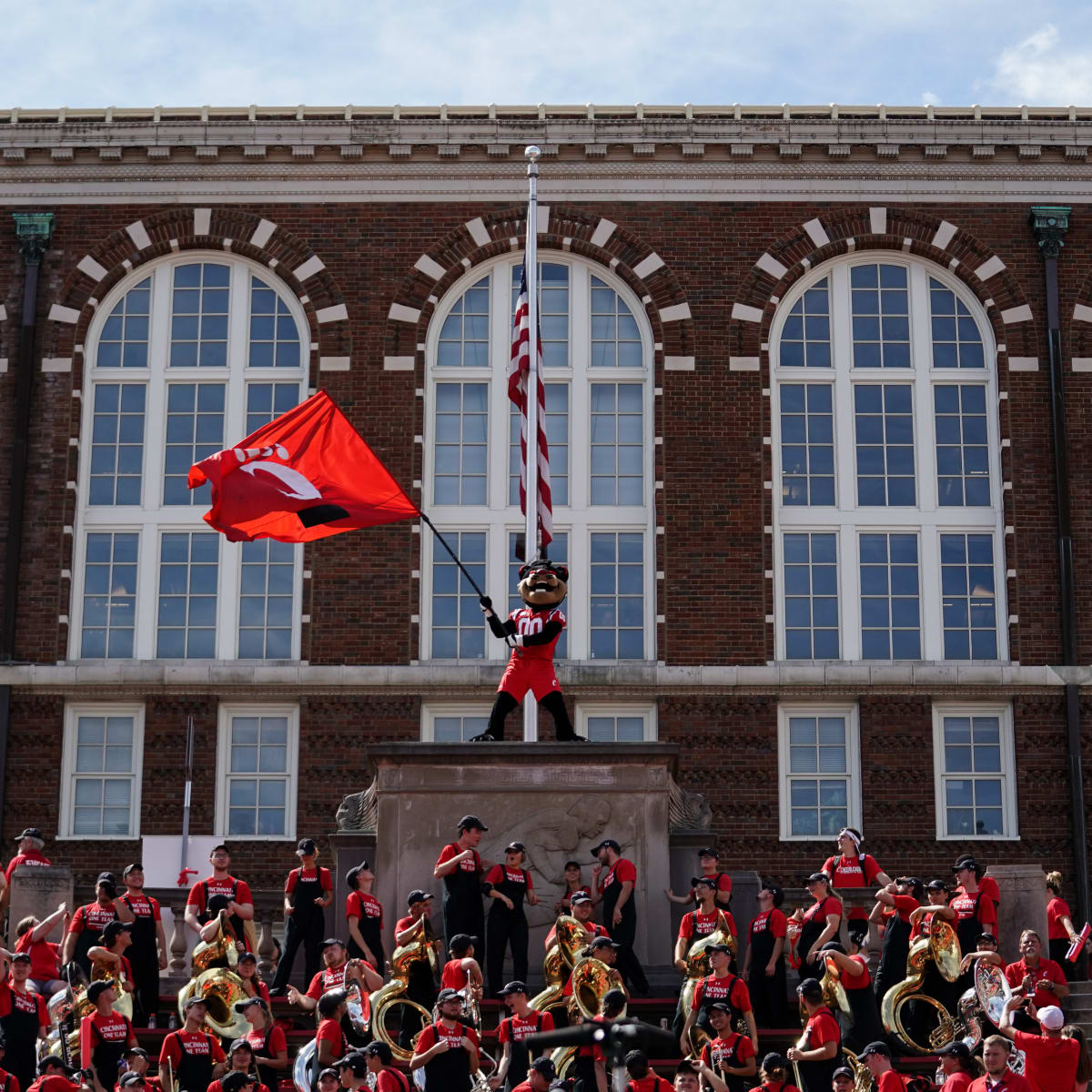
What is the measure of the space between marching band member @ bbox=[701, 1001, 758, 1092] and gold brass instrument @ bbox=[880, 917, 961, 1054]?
2.53 m

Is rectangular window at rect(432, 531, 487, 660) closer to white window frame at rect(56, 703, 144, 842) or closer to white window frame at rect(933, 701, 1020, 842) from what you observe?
white window frame at rect(56, 703, 144, 842)

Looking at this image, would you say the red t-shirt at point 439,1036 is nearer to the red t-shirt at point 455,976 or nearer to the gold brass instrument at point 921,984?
the red t-shirt at point 455,976

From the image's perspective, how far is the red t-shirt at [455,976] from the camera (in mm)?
19344

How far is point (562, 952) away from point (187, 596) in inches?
610

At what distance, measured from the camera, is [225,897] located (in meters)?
20.8

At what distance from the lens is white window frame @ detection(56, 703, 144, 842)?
3306cm

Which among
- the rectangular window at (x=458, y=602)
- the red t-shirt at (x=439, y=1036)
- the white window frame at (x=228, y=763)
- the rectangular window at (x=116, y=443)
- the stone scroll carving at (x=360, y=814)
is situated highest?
the rectangular window at (x=116, y=443)

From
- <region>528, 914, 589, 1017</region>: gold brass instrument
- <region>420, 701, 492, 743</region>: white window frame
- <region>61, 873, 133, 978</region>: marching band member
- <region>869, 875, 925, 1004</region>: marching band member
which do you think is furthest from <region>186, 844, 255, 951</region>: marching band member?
<region>420, 701, 492, 743</region>: white window frame

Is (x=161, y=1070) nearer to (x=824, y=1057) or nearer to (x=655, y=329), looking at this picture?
(x=824, y=1057)

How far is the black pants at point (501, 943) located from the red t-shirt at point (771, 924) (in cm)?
236

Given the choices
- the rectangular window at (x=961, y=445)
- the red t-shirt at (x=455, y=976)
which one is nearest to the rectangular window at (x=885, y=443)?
the rectangular window at (x=961, y=445)

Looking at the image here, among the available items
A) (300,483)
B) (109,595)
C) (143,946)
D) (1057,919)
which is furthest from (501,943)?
(109,595)

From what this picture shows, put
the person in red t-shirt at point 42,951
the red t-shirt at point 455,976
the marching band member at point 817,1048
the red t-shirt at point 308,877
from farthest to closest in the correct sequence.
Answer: the red t-shirt at point 308,877
the person in red t-shirt at point 42,951
the red t-shirt at point 455,976
the marching band member at point 817,1048

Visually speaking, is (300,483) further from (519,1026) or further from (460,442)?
(519,1026)
